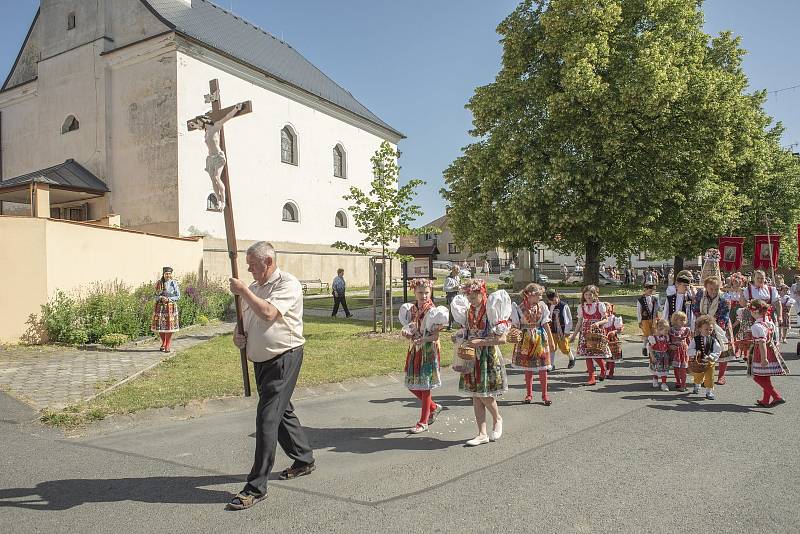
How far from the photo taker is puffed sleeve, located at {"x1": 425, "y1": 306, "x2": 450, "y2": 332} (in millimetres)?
6535

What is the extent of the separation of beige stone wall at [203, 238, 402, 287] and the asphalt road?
17.4m

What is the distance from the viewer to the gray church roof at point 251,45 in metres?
27.1

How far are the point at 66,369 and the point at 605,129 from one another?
58.6 ft

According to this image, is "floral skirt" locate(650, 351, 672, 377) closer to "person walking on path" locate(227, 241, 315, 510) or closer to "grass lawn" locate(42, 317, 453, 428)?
"grass lawn" locate(42, 317, 453, 428)

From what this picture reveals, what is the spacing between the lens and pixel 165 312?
12812mm

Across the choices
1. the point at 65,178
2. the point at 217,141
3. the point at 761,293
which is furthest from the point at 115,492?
the point at 65,178

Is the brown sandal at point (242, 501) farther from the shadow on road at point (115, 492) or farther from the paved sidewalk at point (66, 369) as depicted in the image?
the paved sidewalk at point (66, 369)

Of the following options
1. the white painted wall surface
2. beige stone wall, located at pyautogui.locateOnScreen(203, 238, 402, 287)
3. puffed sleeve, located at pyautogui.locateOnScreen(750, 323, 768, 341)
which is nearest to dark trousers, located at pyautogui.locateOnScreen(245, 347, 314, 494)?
puffed sleeve, located at pyautogui.locateOnScreen(750, 323, 768, 341)

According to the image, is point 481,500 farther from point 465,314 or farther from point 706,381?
point 706,381

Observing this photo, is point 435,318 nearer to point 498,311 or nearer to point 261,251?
point 498,311

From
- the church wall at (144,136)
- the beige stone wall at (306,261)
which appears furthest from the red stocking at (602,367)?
the church wall at (144,136)

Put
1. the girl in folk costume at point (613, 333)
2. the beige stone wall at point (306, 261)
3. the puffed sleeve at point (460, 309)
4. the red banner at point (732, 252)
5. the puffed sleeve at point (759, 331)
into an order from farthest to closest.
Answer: the beige stone wall at point (306, 261) < the red banner at point (732, 252) < the girl in folk costume at point (613, 333) < the puffed sleeve at point (759, 331) < the puffed sleeve at point (460, 309)

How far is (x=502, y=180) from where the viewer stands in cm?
2241

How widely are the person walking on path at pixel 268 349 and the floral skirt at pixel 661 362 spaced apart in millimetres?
6590
